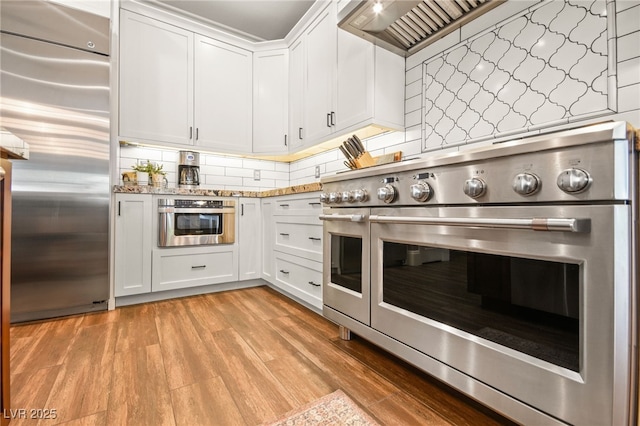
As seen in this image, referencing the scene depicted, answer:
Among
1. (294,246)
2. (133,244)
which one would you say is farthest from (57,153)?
(294,246)

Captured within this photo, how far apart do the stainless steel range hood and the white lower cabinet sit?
106cm

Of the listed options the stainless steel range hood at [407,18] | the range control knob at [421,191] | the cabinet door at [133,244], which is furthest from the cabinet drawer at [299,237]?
the stainless steel range hood at [407,18]

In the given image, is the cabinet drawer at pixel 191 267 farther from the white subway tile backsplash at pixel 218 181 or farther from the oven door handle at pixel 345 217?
the oven door handle at pixel 345 217

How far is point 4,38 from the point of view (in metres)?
1.90

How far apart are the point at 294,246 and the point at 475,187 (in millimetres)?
1533

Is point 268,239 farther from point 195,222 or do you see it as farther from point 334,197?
point 334,197

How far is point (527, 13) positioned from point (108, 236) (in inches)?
115

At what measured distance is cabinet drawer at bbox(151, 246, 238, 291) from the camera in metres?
2.35

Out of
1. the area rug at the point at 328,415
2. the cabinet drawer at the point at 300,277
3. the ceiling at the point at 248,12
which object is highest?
the ceiling at the point at 248,12

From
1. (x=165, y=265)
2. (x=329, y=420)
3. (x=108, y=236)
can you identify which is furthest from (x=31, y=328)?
(x=329, y=420)

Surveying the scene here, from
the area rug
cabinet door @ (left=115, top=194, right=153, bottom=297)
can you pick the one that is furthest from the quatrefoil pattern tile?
cabinet door @ (left=115, top=194, right=153, bottom=297)

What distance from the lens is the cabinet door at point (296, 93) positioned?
2.71 m

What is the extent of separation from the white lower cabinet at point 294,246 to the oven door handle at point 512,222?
90 cm

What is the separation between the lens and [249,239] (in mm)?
2758
